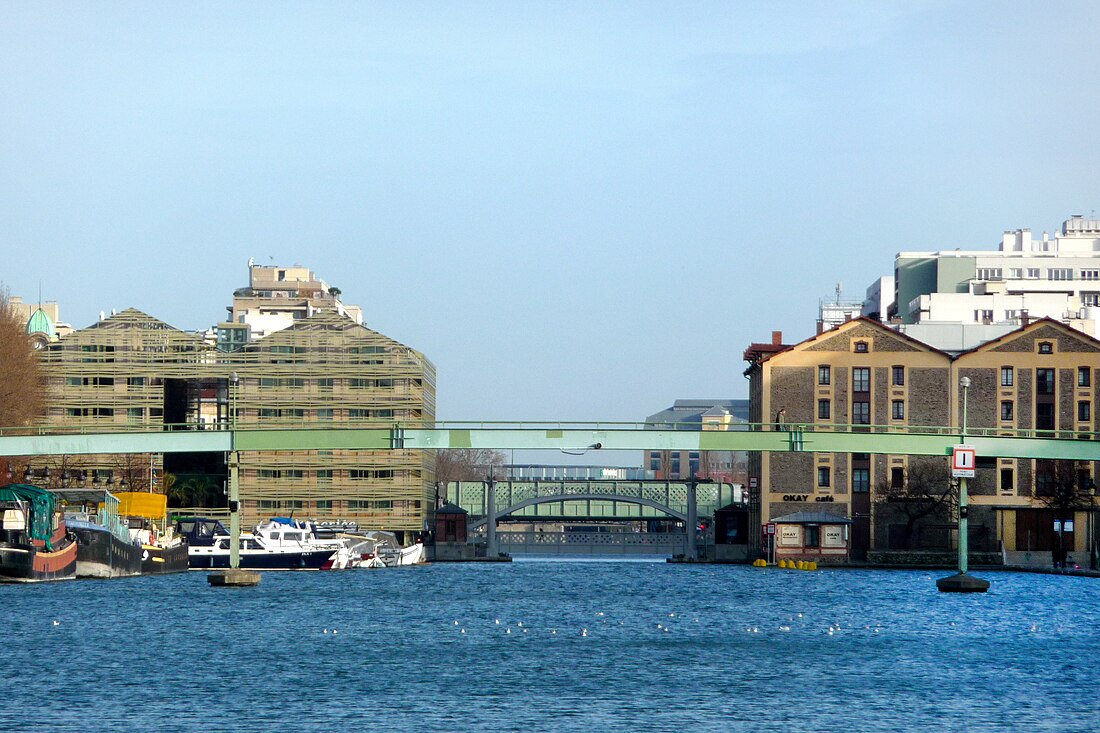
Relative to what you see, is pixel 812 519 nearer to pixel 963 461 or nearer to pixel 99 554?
pixel 963 461

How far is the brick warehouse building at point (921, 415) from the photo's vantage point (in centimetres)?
16925

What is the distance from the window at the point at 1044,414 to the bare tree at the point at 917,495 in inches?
404

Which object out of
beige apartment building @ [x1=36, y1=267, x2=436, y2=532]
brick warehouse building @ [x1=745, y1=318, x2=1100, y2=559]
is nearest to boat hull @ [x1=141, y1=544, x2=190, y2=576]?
beige apartment building @ [x1=36, y1=267, x2=436, y2=532]

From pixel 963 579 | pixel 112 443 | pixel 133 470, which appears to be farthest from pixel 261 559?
pixel 963 579

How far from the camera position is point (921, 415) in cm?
17588

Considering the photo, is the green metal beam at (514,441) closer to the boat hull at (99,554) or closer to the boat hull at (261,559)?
the boat hull at (99,554)

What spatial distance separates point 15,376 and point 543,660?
83.8 metres

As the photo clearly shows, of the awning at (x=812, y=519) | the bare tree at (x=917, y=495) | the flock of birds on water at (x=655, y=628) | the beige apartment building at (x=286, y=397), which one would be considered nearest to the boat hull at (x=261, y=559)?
→ the awning at (x=812, y=519)

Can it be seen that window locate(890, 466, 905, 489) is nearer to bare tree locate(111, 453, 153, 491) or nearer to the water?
the water

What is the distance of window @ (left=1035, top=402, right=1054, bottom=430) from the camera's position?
172750 mm

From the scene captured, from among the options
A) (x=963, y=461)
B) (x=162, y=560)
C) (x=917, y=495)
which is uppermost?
(x=963, y=461)

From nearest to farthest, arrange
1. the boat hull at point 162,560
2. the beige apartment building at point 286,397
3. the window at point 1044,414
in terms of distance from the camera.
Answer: the boat hull at point 162,560
the window at point 1044,414
the beige apartment building at point 286,397

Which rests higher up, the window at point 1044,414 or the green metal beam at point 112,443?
the window at point 1044,414

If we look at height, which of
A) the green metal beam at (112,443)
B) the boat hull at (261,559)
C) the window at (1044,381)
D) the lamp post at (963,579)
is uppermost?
the window at (1044,381)
